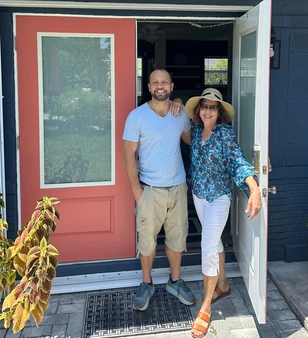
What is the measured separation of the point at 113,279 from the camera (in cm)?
316

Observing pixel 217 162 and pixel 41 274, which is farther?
pixel 217 162

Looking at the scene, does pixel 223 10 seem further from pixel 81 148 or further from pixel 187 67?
pixel 187 67

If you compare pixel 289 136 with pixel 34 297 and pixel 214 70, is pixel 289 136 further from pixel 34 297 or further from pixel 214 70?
pixel 214 70

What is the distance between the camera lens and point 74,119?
3057 mm

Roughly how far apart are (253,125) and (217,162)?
33 centimetres

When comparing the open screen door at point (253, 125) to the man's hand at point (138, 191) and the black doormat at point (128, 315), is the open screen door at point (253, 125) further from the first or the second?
the man's hand at point (138, 191)

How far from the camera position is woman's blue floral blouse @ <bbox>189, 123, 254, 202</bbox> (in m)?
2.53

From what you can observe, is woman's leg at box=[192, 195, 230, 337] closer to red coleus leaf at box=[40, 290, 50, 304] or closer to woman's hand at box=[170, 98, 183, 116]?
woman's hand at box=[170, 98, 183, 116]

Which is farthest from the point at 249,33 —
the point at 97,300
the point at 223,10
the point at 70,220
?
the point at 97,300

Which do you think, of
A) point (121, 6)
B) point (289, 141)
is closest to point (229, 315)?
point (289, 141)

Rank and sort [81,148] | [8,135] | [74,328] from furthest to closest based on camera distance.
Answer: [81,148]
[8,135]
[74,328]

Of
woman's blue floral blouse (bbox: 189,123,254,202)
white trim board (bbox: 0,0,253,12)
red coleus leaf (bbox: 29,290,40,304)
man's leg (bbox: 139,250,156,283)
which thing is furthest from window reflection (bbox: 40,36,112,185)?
red coleus leaf (bbox: 29,290,40,304)

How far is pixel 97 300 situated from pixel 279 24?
246 centimetres

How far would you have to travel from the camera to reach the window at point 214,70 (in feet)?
24.2
